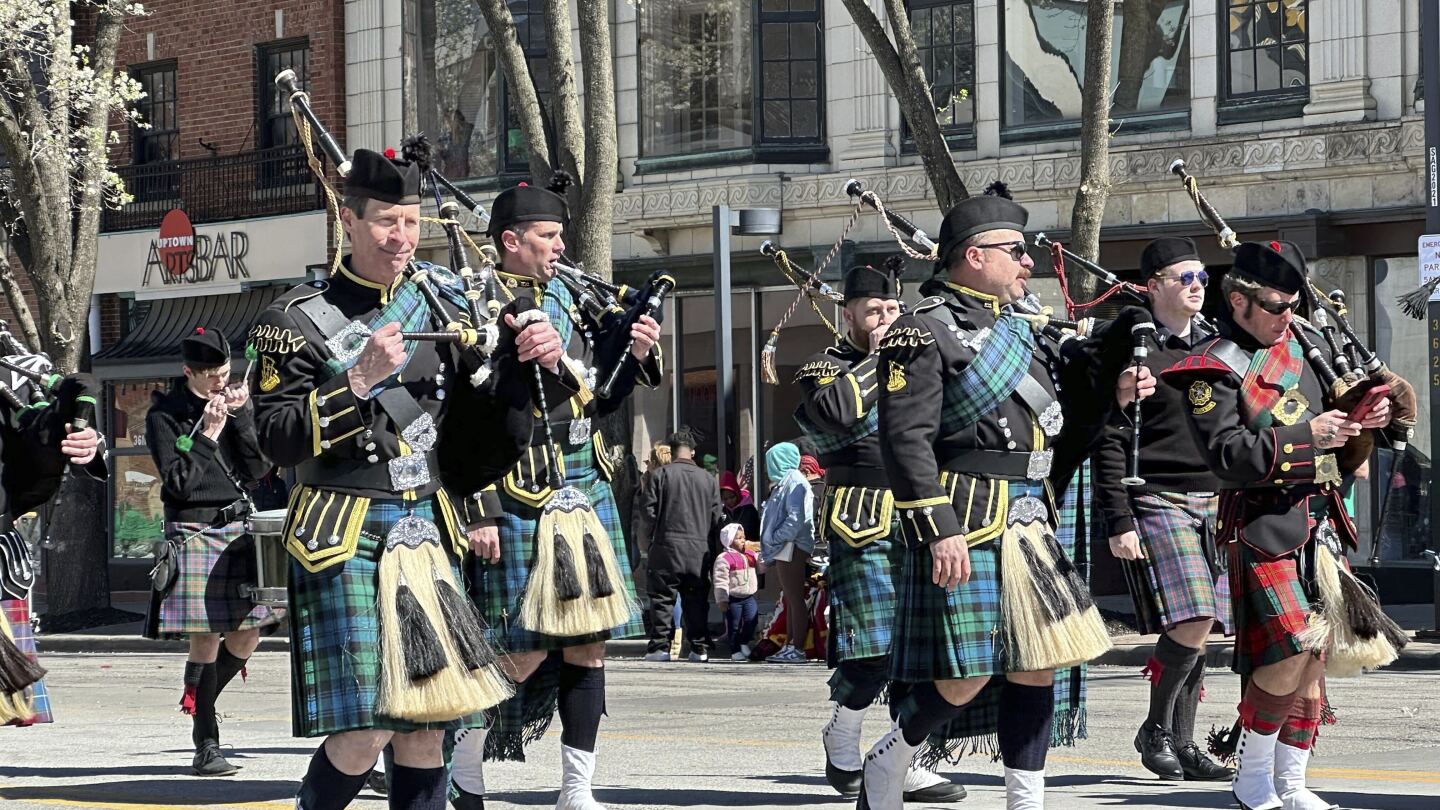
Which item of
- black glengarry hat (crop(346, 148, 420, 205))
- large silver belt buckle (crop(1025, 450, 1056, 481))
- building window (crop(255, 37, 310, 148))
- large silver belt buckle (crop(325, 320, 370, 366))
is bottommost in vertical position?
large silver belt buckle (crop(1025, 450, 1056, 481))

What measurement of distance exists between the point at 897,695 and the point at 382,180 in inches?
103

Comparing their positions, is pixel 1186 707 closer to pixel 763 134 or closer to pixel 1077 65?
pixel 1077 65

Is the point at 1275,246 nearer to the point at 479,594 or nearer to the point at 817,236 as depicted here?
the point at 479,594

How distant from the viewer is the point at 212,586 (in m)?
10.3

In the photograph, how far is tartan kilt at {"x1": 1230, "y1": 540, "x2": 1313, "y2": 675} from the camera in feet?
23.9

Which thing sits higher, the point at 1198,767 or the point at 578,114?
the point at 578,114

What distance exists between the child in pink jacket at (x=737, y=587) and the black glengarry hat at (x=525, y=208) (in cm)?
929

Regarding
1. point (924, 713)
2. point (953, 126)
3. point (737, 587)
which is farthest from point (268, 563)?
point (953, 126)

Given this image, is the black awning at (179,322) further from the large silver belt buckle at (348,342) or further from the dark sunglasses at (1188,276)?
the large silver belt buckle at (348,342)

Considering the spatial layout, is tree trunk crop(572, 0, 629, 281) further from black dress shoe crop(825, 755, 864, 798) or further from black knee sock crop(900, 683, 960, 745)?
black knee sock crop(900, 683, 960, 745)

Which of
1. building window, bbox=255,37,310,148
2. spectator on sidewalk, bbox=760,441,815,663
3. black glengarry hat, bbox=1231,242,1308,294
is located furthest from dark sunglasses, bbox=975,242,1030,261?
building window, bbox=255,37,310,148

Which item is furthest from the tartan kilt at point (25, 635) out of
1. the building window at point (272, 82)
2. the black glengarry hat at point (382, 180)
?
the building window at point (272, 82)

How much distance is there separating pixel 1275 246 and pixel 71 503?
674 inches

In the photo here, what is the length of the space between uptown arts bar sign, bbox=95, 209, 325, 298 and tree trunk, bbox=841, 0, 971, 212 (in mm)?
10831
